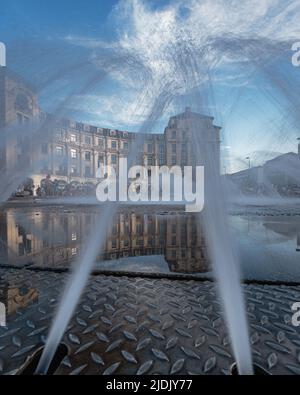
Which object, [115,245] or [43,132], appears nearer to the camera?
[43,132]

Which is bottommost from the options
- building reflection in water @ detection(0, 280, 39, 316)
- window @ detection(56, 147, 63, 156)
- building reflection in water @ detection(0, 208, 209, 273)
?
building reflection in water @ detection(0, 280, 39, 316)

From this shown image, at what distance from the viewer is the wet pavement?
6.98 ft

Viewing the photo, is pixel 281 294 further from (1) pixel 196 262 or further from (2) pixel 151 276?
(2) pixel 151 276

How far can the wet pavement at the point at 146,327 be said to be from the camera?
6.98 ft

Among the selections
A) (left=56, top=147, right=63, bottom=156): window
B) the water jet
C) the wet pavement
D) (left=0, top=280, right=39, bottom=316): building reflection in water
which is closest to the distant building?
the wet pavement

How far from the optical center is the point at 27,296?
3.43 meters

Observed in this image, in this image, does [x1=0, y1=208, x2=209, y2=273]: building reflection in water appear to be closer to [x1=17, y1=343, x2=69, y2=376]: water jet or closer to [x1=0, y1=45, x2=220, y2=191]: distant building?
[x1=0, y1=45, x2=220, y2=191]: distant building

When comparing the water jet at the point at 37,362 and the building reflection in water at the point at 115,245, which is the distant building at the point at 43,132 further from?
the water jet at the point at 37,362

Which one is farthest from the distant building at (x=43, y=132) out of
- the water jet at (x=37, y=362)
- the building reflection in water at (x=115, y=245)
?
the water jet at (x=37, y=362)

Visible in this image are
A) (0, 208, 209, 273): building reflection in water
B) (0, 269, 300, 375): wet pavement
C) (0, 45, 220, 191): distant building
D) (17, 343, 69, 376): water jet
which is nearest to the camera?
(17, 343, 69, 376): water jet

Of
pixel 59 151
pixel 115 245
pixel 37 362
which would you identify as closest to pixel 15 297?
pixel 37 362

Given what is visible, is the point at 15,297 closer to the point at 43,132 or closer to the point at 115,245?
the point at 115,245

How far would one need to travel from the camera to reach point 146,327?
8.85ft

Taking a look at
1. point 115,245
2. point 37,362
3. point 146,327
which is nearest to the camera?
point 37,362
